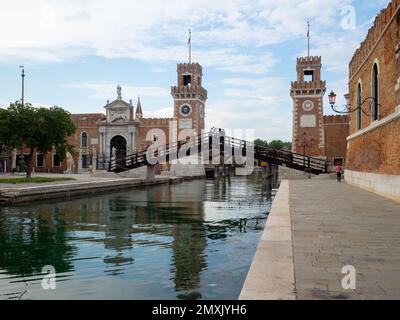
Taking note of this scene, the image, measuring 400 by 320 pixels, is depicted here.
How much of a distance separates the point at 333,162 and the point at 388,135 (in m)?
34.5

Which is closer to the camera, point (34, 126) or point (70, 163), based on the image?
point (34, 126)

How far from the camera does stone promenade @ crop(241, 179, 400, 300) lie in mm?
4438

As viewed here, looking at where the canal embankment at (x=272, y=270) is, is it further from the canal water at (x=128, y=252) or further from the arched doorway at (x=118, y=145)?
the arched doorway at (x=118, y=145)

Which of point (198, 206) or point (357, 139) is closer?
point (198, 206)

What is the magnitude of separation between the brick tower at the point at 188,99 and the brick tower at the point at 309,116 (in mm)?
10235

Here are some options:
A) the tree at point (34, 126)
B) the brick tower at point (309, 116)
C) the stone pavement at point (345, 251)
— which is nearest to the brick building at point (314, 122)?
Answer: the brick tower at point (309, 116)

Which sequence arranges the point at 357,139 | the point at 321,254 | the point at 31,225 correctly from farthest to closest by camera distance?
the point at 357,139 < the point at 31,225 < the point at 321,254

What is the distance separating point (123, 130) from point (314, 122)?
20.0 meters

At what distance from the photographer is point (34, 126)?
26422 mm

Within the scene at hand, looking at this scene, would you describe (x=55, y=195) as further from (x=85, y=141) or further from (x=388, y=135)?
(x=85, y=141)

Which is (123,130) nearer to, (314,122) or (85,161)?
(85,161)

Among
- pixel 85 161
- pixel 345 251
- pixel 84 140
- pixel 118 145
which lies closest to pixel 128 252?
pixel 345 251
